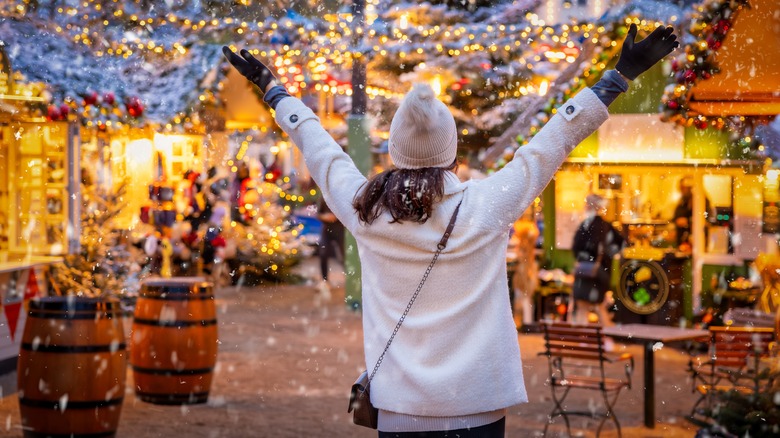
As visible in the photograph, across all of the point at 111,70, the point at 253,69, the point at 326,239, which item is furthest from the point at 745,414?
the point at 326,239

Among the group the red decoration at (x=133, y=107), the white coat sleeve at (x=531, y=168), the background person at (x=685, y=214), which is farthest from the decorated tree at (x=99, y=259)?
the white coat sleeve at (x=531, y=168)

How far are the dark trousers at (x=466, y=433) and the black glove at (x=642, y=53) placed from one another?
38.6 inches

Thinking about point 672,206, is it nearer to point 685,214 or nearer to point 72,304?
point 685,214

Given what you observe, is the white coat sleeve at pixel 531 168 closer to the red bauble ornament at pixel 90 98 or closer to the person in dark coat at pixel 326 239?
the red bauble ornament at pixel 90 98

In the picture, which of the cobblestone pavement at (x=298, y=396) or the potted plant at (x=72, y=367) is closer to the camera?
the potted plant at (x=72, y=367)

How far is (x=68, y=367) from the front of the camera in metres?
6.14

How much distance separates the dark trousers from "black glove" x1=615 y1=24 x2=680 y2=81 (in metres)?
0.98

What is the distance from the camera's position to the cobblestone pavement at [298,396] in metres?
7.24

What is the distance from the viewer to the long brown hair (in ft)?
9.17

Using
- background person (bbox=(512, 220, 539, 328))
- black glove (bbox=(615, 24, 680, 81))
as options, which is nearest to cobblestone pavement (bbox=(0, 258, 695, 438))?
background person (bbox=(512, 220, 539, 328))

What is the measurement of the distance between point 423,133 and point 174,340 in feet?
16.4

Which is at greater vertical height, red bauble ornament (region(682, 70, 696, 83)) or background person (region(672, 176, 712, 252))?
red bauble ornament (region(682, 70, 696, 83))

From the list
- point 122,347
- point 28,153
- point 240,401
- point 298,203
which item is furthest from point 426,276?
point 298,203

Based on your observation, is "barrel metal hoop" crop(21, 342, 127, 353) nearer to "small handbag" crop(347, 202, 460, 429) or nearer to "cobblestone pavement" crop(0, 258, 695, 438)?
"cobblestone pavement" crop(0, 258, 695, 438)
